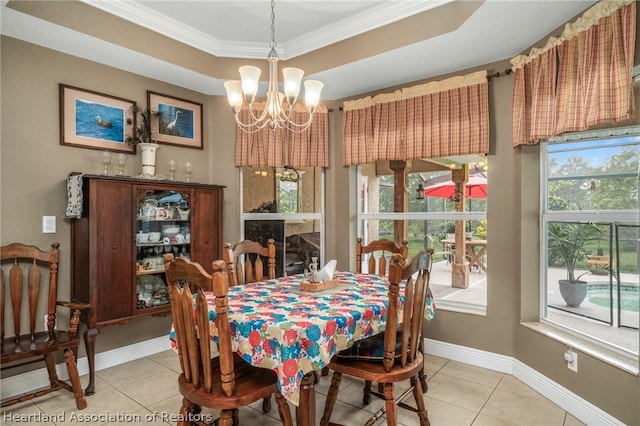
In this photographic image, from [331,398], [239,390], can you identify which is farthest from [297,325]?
[331,398]

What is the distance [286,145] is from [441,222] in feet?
5.64

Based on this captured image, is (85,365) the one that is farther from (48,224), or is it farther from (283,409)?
(283,409)

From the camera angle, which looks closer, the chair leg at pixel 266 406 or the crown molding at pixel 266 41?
the chair leg at pixel 266 406

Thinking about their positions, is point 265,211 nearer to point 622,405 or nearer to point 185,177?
point 185,177

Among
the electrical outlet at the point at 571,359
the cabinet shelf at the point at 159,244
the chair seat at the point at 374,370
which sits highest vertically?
the cabinet shelf at the point at 159,244

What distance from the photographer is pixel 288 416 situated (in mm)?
1646

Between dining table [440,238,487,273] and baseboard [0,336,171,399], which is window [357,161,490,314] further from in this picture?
baseboard [0,336,171,399]

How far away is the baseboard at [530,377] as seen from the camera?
6.78ft

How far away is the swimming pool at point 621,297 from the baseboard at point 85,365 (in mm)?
3463

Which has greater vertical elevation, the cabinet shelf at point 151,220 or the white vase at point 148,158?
the white vase at point 148,158

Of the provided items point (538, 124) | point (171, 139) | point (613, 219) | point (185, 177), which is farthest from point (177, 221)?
point (613, 219)

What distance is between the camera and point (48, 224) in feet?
8.70

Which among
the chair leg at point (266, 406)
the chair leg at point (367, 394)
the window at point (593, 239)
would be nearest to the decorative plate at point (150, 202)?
the chair leg at point (266, 406)

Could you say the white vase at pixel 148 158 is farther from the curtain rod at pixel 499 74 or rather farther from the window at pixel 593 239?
the window at pixel 593 239
